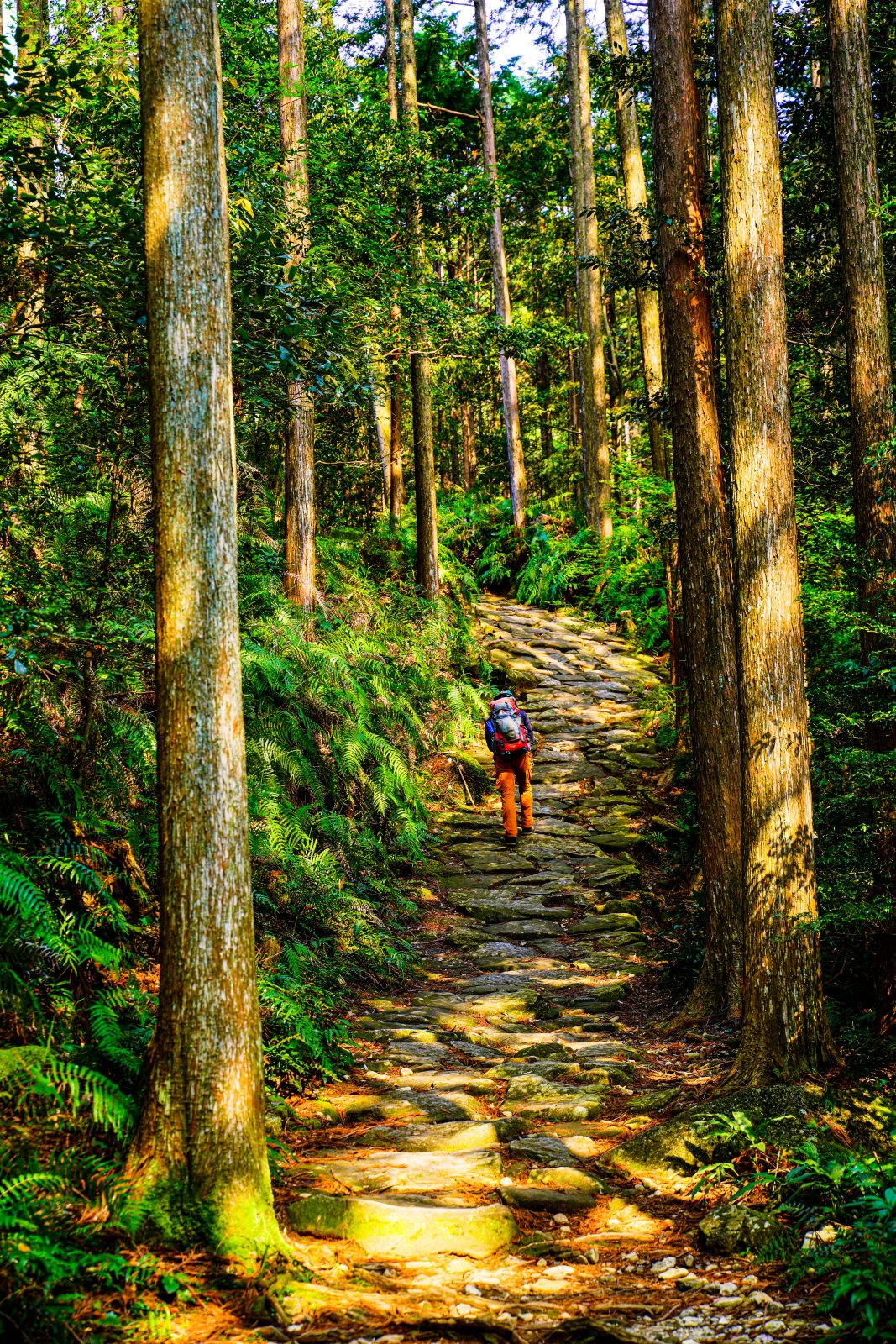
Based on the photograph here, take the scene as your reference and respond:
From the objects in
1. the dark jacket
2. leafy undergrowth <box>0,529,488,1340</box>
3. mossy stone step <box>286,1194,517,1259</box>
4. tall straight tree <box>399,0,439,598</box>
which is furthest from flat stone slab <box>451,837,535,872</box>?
mossy stone step <box>286,1194,517,1259</box>

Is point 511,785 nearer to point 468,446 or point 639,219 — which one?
point 639,219

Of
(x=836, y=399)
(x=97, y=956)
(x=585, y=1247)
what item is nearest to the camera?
(x=585, y=1247)

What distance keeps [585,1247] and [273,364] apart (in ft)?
18.1

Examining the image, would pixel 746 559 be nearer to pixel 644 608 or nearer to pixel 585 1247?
pixel 585 1247

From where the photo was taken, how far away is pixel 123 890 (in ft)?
17.0

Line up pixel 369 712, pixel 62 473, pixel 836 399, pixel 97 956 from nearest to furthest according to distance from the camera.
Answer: pixel 97 956 < pixel 62 473 < pixel 836 399 < pixel 369 712

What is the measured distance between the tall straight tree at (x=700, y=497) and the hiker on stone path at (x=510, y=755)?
14.6 ft

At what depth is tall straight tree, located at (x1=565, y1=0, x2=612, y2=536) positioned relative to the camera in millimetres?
22250

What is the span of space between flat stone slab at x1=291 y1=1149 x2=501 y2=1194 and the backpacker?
6.82m

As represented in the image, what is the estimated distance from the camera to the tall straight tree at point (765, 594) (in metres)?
4.82

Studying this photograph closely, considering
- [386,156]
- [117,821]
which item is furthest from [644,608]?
[117,821]

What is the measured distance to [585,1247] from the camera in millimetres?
3707

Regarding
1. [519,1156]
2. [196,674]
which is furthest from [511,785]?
[196,674]

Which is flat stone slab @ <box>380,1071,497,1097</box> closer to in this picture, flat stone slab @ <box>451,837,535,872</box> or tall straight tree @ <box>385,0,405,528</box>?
flat stone slab @ <box>451,837,535,872</box>
